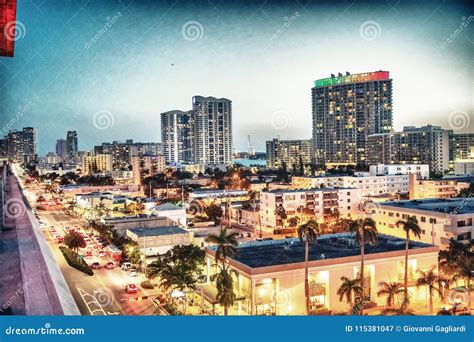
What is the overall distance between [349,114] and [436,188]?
8.85 m

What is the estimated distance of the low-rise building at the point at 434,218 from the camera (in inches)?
293

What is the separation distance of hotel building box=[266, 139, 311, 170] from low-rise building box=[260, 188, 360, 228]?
39.5 ft

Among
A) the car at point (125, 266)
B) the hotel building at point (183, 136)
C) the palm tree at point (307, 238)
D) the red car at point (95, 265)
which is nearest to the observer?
the palm tree at point (307, 238)

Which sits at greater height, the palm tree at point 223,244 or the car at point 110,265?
the palm tree at point 223,244

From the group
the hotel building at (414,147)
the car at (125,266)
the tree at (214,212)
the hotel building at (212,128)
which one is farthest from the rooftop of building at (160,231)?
the hotel building at (414,147)

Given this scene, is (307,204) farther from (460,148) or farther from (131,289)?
(460,148)

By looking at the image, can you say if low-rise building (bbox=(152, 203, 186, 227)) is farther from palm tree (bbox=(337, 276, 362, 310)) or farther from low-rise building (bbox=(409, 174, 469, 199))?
low-rise building (bbox=(409, 174, 469, 199))

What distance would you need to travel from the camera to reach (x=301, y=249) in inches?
215

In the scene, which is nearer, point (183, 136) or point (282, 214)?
point (282, 214)

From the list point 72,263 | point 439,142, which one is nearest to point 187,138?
point 72,263

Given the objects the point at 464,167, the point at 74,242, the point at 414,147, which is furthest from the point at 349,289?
the point at 414,147

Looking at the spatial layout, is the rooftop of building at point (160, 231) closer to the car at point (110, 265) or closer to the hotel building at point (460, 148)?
the car at point (110, 265)

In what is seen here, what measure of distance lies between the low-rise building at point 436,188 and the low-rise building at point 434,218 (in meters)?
4.91

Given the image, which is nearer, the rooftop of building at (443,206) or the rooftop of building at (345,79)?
the rooftop of building at (443,206)
